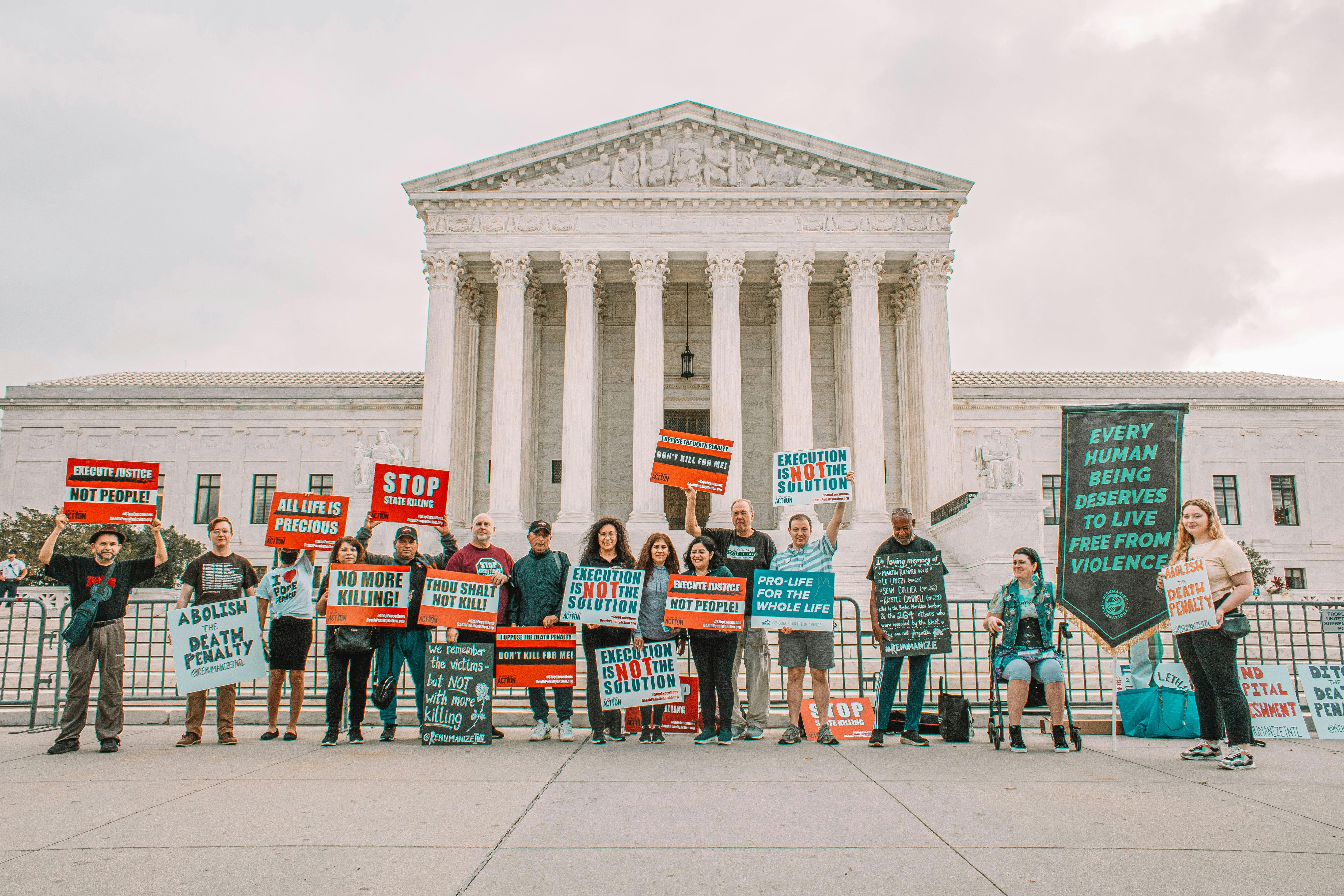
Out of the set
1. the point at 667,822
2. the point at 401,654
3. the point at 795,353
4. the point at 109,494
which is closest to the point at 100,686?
the point at 401,654

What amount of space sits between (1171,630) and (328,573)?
796 cm

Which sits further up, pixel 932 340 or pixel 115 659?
pixel 932 340

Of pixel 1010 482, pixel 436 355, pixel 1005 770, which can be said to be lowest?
pixel 1005 770

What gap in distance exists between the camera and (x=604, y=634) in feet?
29.6

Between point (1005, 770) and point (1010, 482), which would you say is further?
point (1010, 482)

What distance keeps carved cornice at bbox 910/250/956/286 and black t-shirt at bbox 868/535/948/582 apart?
19.9 meters

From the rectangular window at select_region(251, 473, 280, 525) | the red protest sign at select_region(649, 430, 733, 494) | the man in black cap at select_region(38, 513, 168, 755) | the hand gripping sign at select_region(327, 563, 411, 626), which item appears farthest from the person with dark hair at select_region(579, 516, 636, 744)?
the rectangular window at select_region(251, 473, 280, 525)

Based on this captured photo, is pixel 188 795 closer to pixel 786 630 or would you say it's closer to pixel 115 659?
pixel 115 659

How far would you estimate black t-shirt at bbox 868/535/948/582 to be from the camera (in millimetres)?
9156

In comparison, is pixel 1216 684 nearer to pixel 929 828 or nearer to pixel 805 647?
pixel 805 647

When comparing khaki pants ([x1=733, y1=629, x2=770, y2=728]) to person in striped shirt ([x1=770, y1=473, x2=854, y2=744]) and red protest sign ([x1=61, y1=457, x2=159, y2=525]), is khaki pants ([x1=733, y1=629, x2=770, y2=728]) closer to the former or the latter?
person in striped shirt ([x1=770, y1=473, x2=854, y2=744])

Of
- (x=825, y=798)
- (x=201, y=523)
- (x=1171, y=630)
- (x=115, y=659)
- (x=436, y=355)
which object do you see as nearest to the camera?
(x=825, y=798)

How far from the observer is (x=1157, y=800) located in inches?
240

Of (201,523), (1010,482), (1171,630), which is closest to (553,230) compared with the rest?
(1010,482)
